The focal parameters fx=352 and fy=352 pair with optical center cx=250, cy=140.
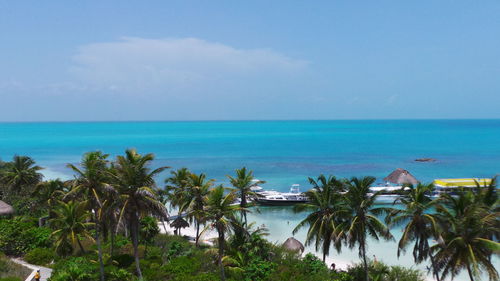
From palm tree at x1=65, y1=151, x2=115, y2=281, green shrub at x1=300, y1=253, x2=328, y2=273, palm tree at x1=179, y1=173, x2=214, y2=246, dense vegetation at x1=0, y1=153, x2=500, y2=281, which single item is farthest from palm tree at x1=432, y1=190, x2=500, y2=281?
palm tree at x1=65, y1=151, x2=115, y2=281

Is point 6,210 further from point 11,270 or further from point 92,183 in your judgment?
point 92,183

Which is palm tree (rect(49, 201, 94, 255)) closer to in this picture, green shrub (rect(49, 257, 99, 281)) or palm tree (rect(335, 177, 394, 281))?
green shrub (rect(49, 257, 99, 281))

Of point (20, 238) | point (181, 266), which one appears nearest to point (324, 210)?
point (181, 266)

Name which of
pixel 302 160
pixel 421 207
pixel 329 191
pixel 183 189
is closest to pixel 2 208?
pixel 183 189

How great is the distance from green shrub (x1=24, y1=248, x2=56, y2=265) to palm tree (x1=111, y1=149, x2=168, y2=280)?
37.1 feet

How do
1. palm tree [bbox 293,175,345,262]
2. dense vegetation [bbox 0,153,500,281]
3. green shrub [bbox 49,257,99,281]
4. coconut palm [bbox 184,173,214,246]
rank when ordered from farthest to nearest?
1. coconut palm [bbox 184,173,214,246]
2. palm tree [bbox 293,175,345,262]
3. green shrub [bbox 49,257,99,281]
4. dense vegetation [bbox 0,153,500,281]

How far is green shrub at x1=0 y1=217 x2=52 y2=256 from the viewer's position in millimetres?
30031

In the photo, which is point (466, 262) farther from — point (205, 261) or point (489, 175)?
point (489, 175)

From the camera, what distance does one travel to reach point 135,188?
2214cm

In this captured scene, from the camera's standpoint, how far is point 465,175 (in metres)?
79.2

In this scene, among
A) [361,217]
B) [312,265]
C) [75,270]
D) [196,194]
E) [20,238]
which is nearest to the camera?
[75,270]

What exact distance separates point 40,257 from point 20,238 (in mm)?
3540

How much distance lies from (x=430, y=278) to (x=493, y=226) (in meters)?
11.1

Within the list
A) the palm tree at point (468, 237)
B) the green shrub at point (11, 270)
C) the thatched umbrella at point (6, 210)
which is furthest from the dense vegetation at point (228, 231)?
the thatched umbrella at point (6, 210)
